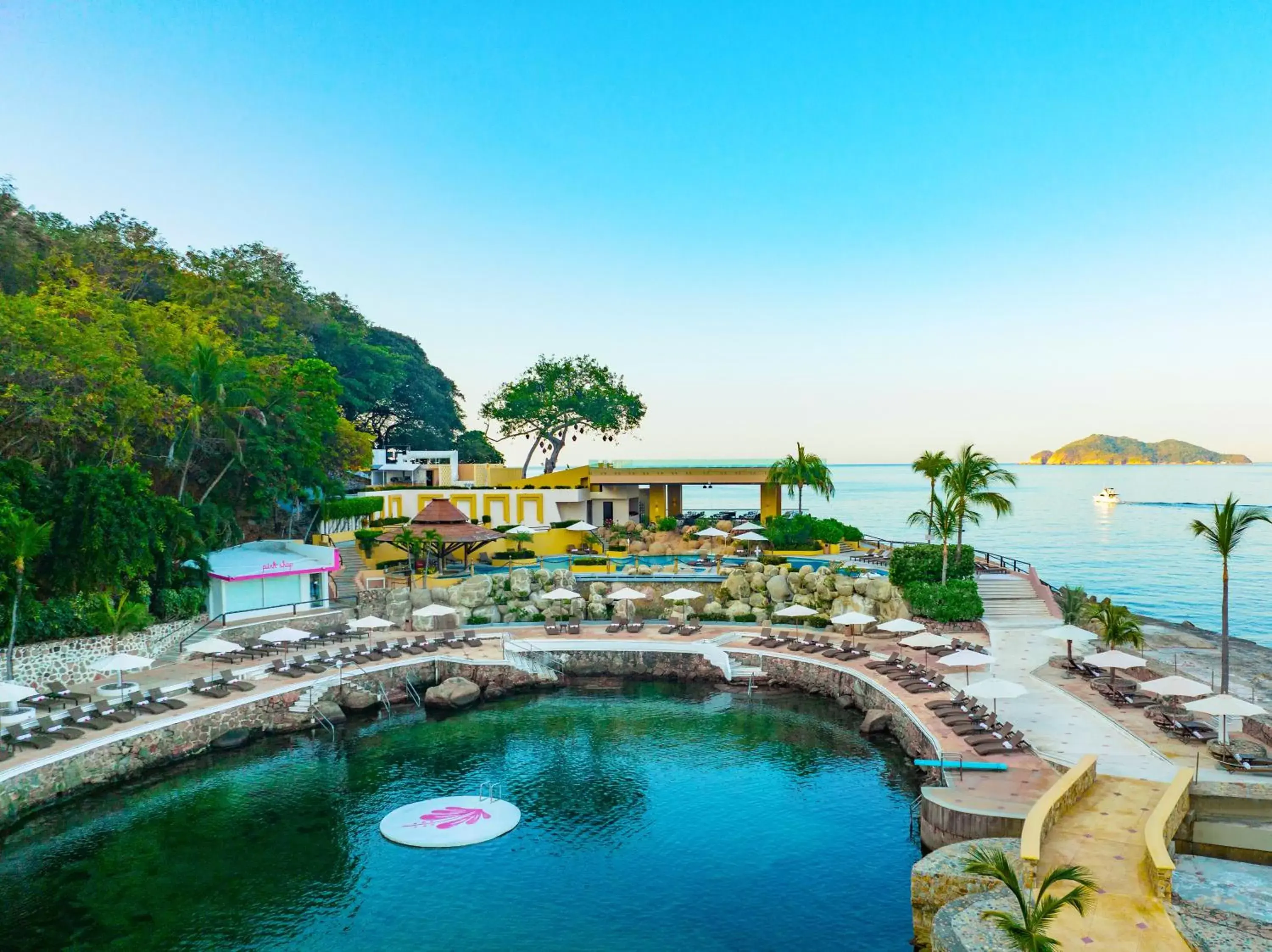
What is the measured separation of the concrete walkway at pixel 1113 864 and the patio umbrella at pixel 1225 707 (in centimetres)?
242

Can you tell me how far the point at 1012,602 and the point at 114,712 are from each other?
111ft

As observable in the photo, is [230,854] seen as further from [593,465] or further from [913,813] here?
[593,465]

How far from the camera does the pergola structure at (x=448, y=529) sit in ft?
136

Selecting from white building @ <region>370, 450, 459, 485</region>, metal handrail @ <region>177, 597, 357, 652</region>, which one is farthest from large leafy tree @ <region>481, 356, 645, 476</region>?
metal handrail @ <region>177, 597, 357, 652</region>

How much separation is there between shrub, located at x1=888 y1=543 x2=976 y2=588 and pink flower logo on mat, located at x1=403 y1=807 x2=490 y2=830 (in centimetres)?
2275

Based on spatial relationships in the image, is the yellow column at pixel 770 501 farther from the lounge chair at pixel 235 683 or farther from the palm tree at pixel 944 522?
the lounge chair at pixel 235 683

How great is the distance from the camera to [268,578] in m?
35.0

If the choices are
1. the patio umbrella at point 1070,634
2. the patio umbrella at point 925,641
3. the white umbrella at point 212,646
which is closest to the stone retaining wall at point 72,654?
the white umbrella at point 212,646

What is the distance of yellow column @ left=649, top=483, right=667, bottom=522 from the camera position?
59.4 m

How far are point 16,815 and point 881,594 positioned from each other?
102ft

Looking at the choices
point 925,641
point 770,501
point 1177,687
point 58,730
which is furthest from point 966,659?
point 770,501

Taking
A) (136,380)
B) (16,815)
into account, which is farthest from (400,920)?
(136,380)

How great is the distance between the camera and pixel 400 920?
15.7 meters

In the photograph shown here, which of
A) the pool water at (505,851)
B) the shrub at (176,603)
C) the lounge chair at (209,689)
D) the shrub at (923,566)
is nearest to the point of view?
the pool water at (505,851)
